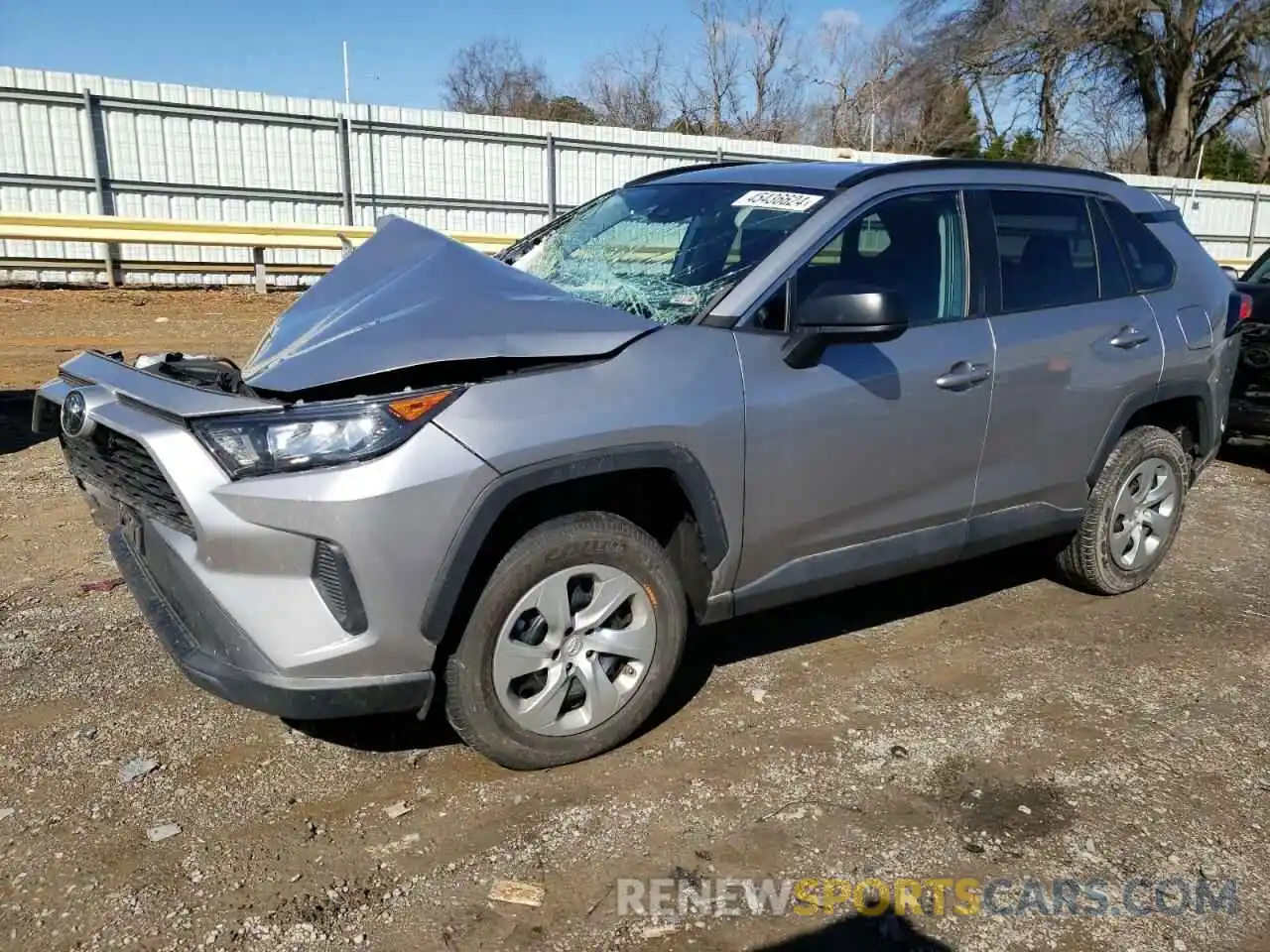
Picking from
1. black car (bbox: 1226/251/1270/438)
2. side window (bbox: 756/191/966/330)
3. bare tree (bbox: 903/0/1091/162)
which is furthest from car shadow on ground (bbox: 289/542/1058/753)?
bare tree (bbox: 903/0/1091/162)

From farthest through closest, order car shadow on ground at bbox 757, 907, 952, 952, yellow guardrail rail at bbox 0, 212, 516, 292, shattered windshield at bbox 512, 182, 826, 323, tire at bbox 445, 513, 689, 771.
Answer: yellow guardrail rail at bbox 0, 212, 516, 292 < shattered windshield at bbox 512, 182, 826, 323 < tire at bbox 445, 513, 689, 771 < car shadow on ground at bbox 757, 907, 952, 952

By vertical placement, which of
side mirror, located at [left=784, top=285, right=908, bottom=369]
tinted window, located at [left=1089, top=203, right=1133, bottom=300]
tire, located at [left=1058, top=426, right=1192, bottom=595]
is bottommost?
tire, located at [left=1058, top=426, right=1192, bottom=595]

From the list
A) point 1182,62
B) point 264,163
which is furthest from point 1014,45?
point 264,163

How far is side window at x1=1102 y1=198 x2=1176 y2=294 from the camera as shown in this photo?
175 inches

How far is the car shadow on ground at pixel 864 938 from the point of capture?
2.39 meters

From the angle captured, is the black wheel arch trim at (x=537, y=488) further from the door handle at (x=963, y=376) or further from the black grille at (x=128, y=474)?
the door handle at (x=963, y=376)

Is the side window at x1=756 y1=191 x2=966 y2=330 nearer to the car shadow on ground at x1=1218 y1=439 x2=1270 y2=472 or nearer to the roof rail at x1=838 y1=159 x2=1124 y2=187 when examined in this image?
the roof rail at x1=838 y1=159 x2=1124 y2=187

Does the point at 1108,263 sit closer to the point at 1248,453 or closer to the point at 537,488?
the point at 537,488

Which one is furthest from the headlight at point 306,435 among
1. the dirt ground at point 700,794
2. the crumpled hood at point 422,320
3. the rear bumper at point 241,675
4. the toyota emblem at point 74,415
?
the dirt ground at point 700,794

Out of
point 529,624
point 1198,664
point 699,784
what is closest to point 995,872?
point 699,784

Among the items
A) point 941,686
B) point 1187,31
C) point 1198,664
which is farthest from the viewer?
point 1187,31

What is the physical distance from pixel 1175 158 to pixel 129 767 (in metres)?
40.0

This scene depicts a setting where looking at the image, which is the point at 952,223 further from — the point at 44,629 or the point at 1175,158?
the point at 1175,158

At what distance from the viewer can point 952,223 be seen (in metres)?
3.83
